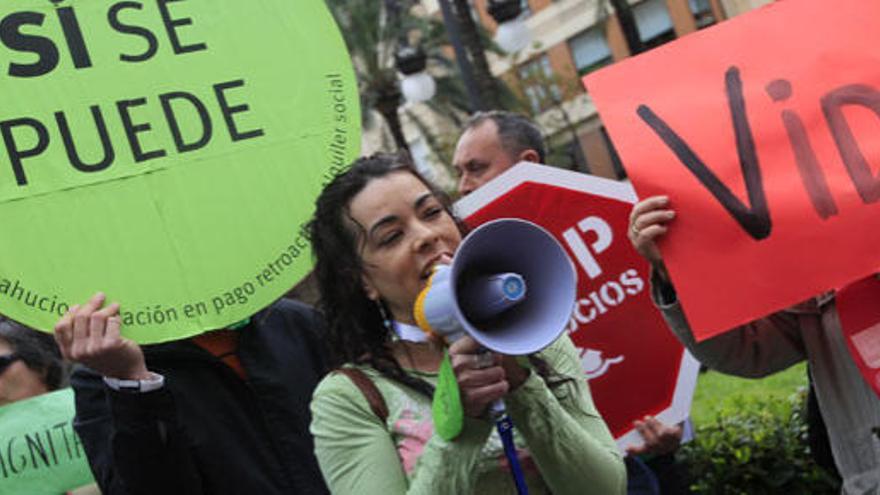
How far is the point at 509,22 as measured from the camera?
12102 millimetres

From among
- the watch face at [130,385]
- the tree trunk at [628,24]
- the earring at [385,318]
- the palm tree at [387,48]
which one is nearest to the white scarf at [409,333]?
the earring at [385,318]

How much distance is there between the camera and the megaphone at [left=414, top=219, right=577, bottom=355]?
169 centimetres

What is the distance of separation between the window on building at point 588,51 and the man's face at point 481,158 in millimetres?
29372

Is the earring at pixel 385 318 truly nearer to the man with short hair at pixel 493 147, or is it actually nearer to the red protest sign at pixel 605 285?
→ the red protest sign at pixel 605 285

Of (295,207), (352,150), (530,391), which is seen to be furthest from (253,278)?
(530,391)

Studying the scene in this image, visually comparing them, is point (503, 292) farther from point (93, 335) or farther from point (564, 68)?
point (564, 68)

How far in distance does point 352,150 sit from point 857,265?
40.7 inches

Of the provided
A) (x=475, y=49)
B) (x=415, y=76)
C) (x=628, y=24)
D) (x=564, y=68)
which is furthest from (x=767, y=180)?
(x=564, y=68)

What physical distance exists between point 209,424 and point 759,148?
1277 mm

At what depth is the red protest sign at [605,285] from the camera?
3.11m

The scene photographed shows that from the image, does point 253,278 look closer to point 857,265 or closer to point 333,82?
point 333,82

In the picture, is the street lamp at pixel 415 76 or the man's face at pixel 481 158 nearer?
the man's face at pixel 481 158

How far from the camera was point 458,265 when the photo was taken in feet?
5.67

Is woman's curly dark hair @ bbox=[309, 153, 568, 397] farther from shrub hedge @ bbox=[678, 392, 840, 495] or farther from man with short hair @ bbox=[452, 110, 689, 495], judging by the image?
shrub hedge @ bbox=[678, 392, 840, 495]
